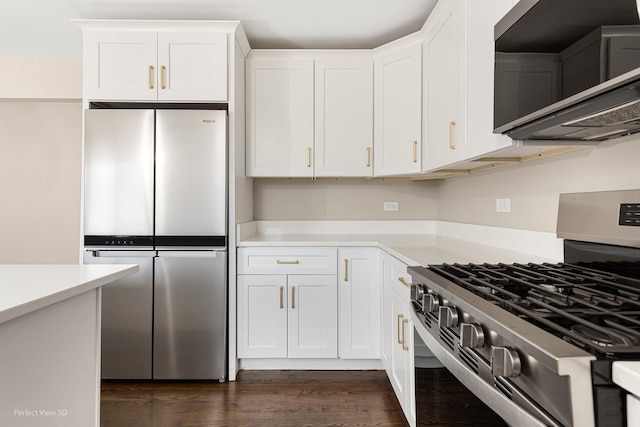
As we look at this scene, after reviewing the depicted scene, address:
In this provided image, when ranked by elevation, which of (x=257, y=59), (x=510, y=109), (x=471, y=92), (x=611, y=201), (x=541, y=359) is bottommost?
(x=541, y=359)

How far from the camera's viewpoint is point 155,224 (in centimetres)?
244

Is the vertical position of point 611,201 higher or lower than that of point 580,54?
lower

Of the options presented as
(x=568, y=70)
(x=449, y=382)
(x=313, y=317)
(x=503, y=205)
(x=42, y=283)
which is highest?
(x=568, y=70)

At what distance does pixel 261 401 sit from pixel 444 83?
2.17 metres

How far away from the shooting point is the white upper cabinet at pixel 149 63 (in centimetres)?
249

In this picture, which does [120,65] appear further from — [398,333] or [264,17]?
[398,333]

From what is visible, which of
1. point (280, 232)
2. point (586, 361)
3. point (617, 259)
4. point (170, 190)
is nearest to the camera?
point (586, 361)

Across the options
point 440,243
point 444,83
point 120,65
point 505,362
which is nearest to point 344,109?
point 444,83

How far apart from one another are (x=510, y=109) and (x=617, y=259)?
609 mm

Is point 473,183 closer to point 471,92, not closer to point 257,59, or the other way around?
point 471,92

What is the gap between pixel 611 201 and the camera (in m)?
1.25

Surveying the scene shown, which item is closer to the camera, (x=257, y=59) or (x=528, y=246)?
(x=528, y=246)

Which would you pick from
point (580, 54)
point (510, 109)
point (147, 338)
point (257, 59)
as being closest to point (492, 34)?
point (510, 109)

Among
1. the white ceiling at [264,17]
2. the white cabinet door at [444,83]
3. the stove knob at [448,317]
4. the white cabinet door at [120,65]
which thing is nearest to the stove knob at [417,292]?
the stove knob at [448,317]
